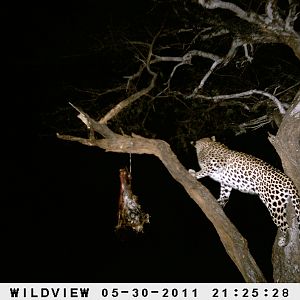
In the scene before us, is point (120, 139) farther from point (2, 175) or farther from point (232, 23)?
point (2, 175)

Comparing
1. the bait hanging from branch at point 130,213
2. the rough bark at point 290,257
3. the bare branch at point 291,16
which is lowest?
the rough bark at point 290,257

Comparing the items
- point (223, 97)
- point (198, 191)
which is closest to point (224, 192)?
point (223, 97)

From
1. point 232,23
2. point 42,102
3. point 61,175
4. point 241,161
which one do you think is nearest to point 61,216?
point 61,175

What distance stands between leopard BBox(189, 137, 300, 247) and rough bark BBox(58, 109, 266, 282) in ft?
1.42

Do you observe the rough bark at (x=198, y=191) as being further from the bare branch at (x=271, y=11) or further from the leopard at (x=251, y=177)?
the bare branch at (x=271, y=11)

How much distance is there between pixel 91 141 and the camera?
5223 millimetres

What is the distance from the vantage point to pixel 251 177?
587 centimetres

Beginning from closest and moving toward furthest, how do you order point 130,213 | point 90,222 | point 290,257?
point 290,257 → point 130,213 → point 90,222

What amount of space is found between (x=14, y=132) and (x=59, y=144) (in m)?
Result: 2.13

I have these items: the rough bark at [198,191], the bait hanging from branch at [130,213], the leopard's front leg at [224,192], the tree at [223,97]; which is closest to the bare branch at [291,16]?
the tree at [223,97]

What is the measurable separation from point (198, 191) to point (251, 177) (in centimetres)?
93

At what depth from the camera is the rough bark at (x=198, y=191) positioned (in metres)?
5.07

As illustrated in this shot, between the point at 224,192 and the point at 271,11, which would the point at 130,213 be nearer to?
the point at 224,192

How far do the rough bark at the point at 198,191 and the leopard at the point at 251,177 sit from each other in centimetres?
43
